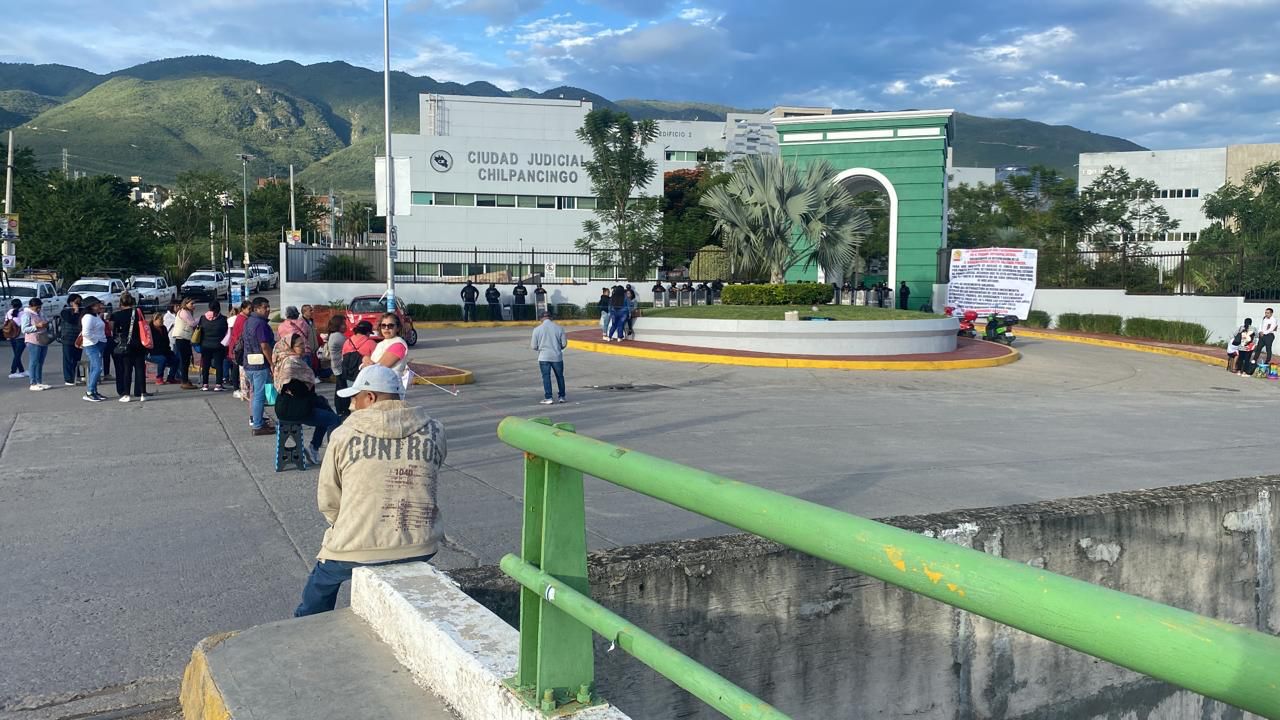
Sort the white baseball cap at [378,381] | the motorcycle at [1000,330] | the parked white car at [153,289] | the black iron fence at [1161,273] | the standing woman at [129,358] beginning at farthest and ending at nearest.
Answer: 1. the parked white car at [153,289]
2. the black iron fence at [1161,273]
3. the motorcycle at [1000,330]
4. the standing woman at [129,358]
5. the white baseball cap at [378,381]

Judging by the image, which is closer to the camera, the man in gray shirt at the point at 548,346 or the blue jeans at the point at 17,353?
the man in gray shirt at the point at 548,346

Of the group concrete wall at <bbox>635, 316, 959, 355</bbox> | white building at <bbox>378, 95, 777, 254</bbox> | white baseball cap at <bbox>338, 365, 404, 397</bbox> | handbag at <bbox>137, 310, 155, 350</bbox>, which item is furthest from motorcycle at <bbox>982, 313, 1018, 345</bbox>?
white building at <bbox>378, 95, 777, 254</bbox>

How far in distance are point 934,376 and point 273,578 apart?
17.0 metres

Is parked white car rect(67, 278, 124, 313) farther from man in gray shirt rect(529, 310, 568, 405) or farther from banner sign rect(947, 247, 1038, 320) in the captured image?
banner sign rect(947, 247, 1038, 320)

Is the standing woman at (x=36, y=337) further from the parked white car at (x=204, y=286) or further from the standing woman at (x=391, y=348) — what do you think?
the parked white car at (x=204, y=286)

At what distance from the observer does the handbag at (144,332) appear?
15.0 m

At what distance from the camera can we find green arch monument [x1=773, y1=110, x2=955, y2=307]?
3647 cm

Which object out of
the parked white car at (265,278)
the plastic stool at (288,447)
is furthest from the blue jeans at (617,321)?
the parked white car at (265,278)

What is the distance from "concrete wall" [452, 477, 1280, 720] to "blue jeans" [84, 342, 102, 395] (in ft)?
45.1

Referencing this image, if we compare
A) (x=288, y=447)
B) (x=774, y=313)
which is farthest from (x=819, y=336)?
(x=288, y=447)

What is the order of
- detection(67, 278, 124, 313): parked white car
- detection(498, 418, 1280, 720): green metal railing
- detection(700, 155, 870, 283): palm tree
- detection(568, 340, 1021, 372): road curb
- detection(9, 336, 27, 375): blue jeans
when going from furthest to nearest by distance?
detection(67, 278, 124, 313): parked white car → detection(700, 155, 870, 283): palm tree → detection(568, 340, 1021, 372): road curb → detection(9, 336, 27, 375): blue jeans → detection(498, 418, 1280, 720): green metal railing

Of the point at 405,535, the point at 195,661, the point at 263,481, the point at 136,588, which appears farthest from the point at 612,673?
the point at 263,481

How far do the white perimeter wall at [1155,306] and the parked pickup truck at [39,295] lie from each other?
2915 centimetres

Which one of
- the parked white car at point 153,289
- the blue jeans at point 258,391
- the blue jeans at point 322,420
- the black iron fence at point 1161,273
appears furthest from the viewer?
the parked white car at point 153,289
